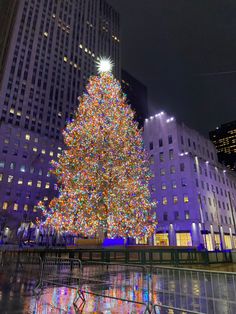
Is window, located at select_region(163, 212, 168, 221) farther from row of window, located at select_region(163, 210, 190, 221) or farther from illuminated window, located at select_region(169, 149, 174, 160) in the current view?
illuminated window, located at select_region(169, 149, 174, 160)

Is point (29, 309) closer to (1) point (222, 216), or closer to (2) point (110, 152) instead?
(2) point (110, 152)

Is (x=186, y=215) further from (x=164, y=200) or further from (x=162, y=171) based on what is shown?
(x=162, y=171)

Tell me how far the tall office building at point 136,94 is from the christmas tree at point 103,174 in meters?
98.7

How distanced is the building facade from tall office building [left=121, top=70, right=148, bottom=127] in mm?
73409

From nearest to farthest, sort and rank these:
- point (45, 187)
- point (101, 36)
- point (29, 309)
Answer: point (29, 309)
point (45, 187)
point (101, 36)

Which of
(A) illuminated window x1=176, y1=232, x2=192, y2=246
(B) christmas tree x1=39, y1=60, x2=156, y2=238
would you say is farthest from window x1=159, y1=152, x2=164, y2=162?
(B) christmas tree x1=39, y1=60, x2=156, y2=238

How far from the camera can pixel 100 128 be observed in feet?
80.1

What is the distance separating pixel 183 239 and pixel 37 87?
218 feet

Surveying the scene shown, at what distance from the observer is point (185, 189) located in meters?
42.9

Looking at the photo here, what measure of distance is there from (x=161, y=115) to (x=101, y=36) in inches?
2832

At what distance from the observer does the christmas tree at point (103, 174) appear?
21.4 m

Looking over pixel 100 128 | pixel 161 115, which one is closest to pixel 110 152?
pixel 100 128

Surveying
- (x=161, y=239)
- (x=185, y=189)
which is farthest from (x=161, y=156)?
(x=161, y=239)

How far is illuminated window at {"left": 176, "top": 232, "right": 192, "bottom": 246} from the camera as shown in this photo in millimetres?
39516
